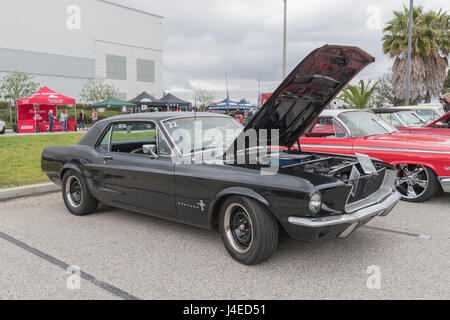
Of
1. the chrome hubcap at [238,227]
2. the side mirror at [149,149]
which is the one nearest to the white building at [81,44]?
the side mirror at [149,149]

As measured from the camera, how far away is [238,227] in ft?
12.1

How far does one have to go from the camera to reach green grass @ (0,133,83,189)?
7.30 metres

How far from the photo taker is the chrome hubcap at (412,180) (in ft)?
19.2

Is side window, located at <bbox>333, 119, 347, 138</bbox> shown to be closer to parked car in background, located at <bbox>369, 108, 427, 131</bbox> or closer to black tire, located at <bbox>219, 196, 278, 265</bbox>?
parked car in background, located at <bbox>369, 108, 427, 131</bbox>

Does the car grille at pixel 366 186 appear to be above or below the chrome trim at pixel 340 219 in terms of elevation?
above

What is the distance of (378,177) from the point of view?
159 inches

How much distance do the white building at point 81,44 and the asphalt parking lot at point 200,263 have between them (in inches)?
1617

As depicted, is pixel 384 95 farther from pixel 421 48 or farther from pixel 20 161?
pixel 20 161

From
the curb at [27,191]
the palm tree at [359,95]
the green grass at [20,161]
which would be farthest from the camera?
the palm tree at [359,95]

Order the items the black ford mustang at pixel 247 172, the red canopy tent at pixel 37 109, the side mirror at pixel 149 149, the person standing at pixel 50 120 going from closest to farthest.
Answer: the black ford mustang at pixel 247 172
the side mirror at pixel 149 149
the red canopy tent at pixel 37 109
the person standing at pixel 50 120

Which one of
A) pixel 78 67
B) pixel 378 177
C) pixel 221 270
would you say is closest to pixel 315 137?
pixel 378 177

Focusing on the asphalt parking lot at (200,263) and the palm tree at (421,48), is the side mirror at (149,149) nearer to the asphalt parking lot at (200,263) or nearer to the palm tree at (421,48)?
the asphalt parking lot at (200,263)

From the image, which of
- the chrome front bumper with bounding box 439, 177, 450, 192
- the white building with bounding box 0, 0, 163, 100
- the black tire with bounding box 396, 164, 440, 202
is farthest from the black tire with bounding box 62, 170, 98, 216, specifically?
the white building with bounding box 0, 0, 163, 100

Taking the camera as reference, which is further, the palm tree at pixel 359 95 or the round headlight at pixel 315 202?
the palm tree at pixel 359 95
